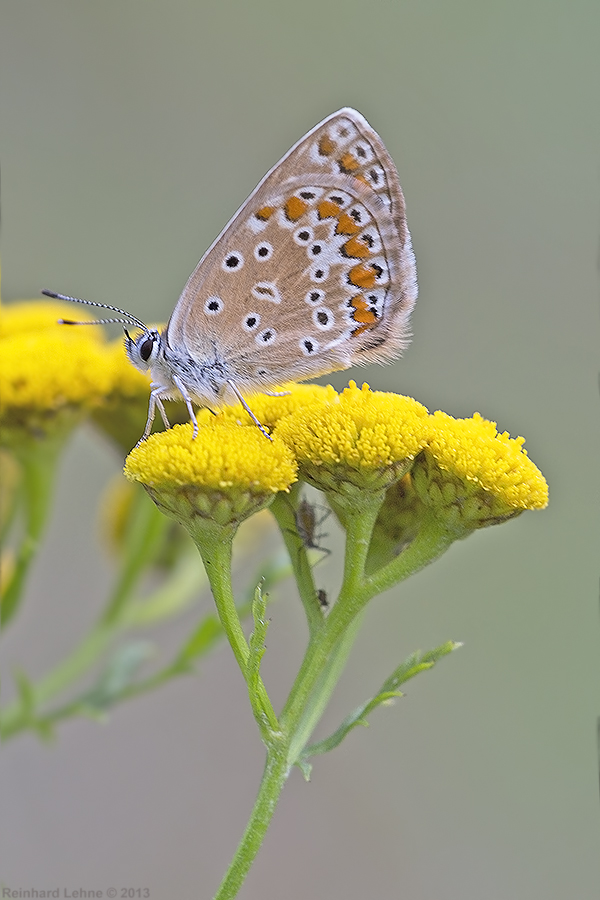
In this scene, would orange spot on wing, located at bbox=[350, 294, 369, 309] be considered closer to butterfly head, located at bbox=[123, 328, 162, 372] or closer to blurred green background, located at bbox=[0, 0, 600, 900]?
butterfly head, located at bbox=[123, 328, 162, 372]

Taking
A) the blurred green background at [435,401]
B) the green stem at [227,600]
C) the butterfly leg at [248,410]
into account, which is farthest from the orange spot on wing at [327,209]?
the blurred green background at [435,401]

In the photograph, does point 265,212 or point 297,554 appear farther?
point 265,212

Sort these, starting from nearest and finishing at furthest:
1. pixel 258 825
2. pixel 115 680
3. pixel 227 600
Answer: pixel 258 825
pixel 227 600
pixel 115 680

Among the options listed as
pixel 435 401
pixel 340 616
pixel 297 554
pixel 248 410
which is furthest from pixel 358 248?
pixel 435 401

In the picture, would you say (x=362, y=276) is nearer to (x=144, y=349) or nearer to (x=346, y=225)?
(x=346, y=225)

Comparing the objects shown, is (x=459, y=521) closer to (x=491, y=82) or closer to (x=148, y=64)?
(x=491, y=82)

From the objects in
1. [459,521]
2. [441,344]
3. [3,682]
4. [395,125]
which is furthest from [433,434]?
[395,125]
